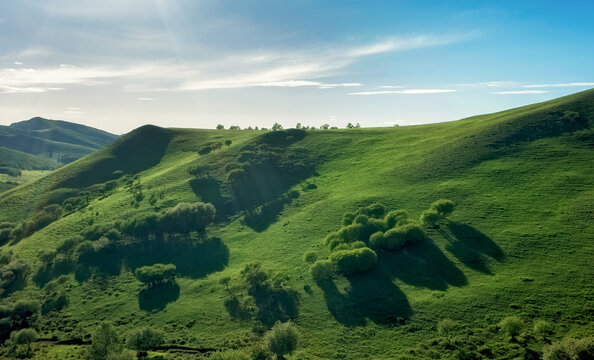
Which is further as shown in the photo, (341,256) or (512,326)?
(341,256)

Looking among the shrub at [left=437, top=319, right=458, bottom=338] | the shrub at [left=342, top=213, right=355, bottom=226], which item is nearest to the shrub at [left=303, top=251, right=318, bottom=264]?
the shrub at [left=342, top=213, right=355, bottom=226]

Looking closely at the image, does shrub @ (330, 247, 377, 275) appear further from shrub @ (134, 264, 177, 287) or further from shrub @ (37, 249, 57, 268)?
shrub @ (37, 249, 57, 268)

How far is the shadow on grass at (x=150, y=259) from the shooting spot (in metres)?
94.4

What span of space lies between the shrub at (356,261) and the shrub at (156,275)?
4891 cm

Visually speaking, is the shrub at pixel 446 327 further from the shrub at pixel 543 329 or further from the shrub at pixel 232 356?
the shrub at pixel 232 356

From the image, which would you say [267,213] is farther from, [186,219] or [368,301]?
[368,301]

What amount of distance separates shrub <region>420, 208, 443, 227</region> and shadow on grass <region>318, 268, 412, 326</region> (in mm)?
21438

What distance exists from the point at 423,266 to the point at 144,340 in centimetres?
6298

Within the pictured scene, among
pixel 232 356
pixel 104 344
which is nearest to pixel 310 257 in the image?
pixel 232 356

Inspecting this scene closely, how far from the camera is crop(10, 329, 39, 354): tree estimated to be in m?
64.4

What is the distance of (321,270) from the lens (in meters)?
74.9

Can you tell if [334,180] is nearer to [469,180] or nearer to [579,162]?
[469,180]

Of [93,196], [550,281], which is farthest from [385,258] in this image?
[93,196]

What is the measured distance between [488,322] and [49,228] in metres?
161
